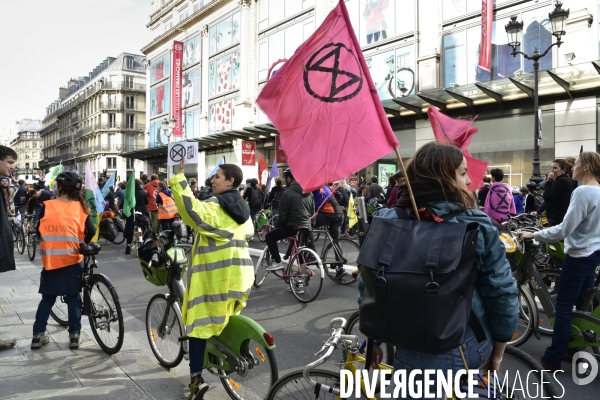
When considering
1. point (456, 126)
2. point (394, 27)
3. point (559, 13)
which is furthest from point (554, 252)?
point (394, 27)

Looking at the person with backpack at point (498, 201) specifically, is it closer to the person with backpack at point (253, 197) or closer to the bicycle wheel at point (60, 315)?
the bicycle wheel at point (60, 315)

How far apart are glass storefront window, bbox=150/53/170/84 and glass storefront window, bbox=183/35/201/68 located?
3.54 m

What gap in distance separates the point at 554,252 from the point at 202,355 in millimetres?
4060

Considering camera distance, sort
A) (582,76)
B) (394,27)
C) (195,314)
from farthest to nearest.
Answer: (394,27), (582,76), (195,314)

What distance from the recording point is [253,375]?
332 centimetres

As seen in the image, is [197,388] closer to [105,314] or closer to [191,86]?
[105,314]

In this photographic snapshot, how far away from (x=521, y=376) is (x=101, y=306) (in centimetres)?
367

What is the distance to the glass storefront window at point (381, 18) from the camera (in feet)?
71.1

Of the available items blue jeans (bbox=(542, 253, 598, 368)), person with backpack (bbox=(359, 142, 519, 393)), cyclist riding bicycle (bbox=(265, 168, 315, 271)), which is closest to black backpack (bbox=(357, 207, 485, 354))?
person with backpack (bbox=(359, 142, 519, 393))

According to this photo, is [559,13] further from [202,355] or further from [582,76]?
[202,355]

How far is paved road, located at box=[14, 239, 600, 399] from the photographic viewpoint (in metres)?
4.26

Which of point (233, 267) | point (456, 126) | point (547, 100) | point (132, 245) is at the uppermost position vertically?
point (547, 100)

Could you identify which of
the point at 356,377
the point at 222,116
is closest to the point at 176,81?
the point at 222,116

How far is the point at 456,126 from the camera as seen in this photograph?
212 inches
